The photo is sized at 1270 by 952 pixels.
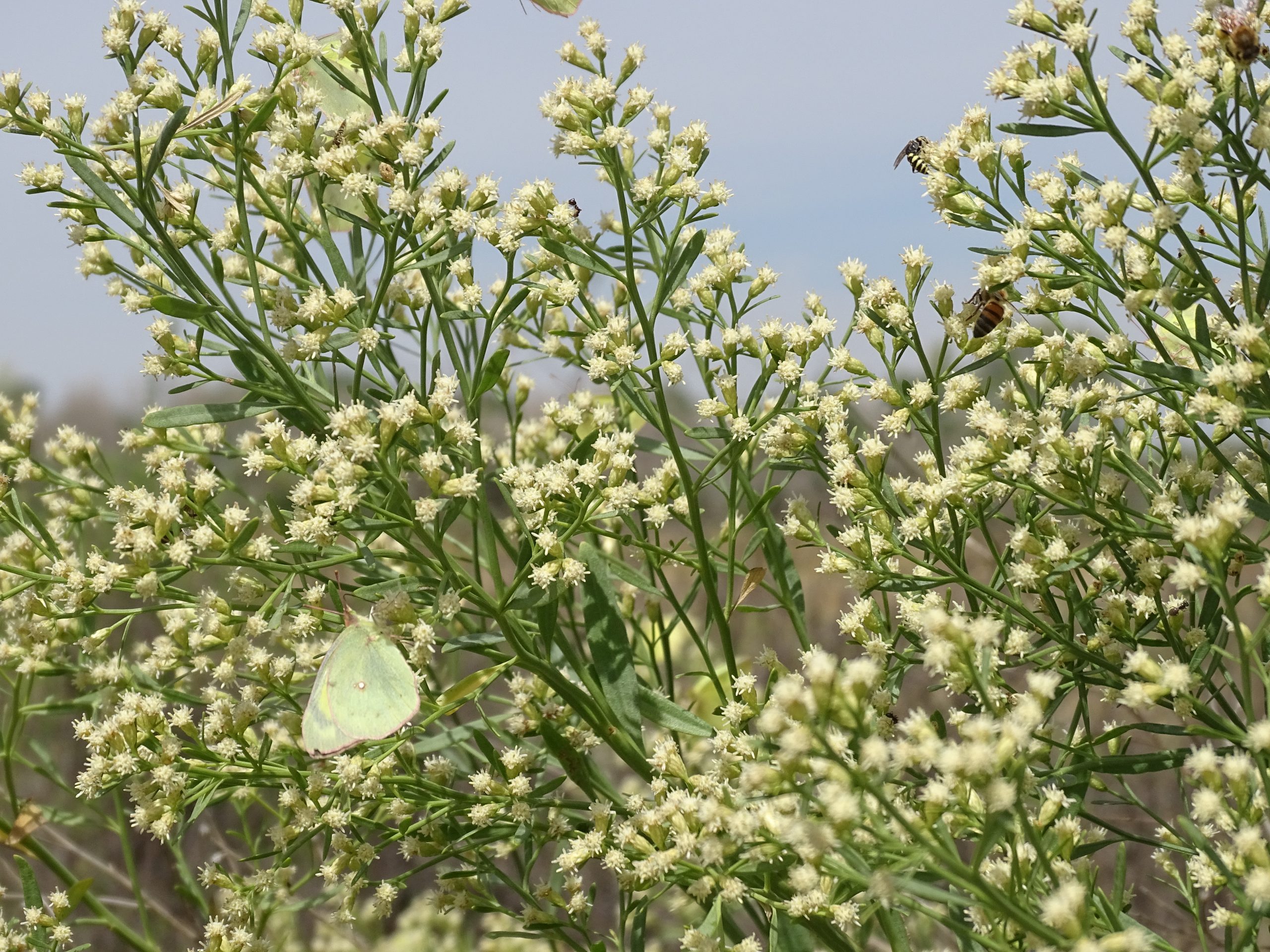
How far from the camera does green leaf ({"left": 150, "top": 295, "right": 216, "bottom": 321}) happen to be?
1342 mm

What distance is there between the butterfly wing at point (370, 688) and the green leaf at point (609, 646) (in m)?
0.28

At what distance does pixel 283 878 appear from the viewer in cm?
176

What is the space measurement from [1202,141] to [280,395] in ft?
3.80

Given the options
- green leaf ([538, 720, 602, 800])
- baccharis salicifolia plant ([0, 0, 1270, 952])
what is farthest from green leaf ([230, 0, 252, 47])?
green leaf ([538, 720, 602, 800])

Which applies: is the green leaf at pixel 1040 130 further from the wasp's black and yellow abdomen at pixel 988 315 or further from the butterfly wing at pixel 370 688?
the butterfly wing at pixel 370 688

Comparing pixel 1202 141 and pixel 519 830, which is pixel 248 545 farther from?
pixel 1202 141

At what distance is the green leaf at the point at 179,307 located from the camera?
1342mm

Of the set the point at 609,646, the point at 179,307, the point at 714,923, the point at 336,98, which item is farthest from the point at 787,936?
the point at 336,98

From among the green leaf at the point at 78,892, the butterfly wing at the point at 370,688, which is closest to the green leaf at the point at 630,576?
the butterfly wing at the point at 370,688

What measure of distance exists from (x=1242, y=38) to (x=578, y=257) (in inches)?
33.5

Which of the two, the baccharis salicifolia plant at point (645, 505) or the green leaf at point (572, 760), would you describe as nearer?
the baccharis salicifolia plant at point (645, 505)

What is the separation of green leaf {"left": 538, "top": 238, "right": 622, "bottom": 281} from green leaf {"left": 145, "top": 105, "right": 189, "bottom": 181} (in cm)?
49

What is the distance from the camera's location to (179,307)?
1.36 meters

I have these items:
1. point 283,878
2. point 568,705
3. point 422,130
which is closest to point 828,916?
point 568,705
